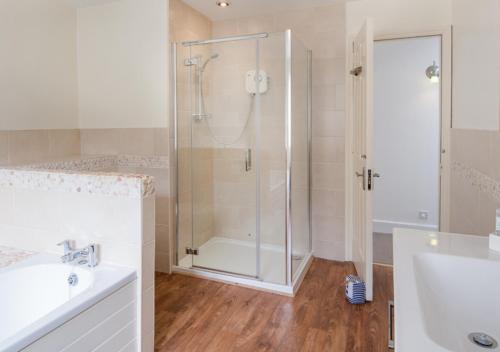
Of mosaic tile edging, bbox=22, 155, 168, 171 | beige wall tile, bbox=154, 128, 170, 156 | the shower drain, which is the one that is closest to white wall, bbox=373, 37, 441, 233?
beige wall tile, bbox=154, 128, 170, 156

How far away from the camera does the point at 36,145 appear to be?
8.98 feet

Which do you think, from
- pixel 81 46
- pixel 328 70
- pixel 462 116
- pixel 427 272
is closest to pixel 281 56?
pixel 328 70

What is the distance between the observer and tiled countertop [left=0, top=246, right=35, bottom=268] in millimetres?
1793

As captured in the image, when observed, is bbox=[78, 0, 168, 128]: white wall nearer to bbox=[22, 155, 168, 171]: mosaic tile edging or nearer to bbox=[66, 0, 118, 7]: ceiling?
bbox=[66, 0, 118, 7]: ceiling

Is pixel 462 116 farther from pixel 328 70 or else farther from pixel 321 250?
pixel 321 250

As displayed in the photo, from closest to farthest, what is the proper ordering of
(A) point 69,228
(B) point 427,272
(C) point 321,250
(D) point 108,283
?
1. (B) point 427,272
2. (D) point 108,283
3. (A) point 69,228
4. (C) point 321,250

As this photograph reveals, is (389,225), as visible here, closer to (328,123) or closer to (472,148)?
(328,123)

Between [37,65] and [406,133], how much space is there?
147 inches

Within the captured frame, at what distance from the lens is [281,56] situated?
2744 millimetres

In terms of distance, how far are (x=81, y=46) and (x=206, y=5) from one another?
118 centimetres

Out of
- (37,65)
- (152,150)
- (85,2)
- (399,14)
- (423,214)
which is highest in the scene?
(85,2)

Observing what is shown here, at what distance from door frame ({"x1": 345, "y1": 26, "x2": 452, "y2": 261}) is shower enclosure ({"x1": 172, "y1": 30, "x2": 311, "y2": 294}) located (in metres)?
0.35

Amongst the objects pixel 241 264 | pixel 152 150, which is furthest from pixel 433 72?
pixel 152 150

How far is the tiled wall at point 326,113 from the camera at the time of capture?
3.17m
